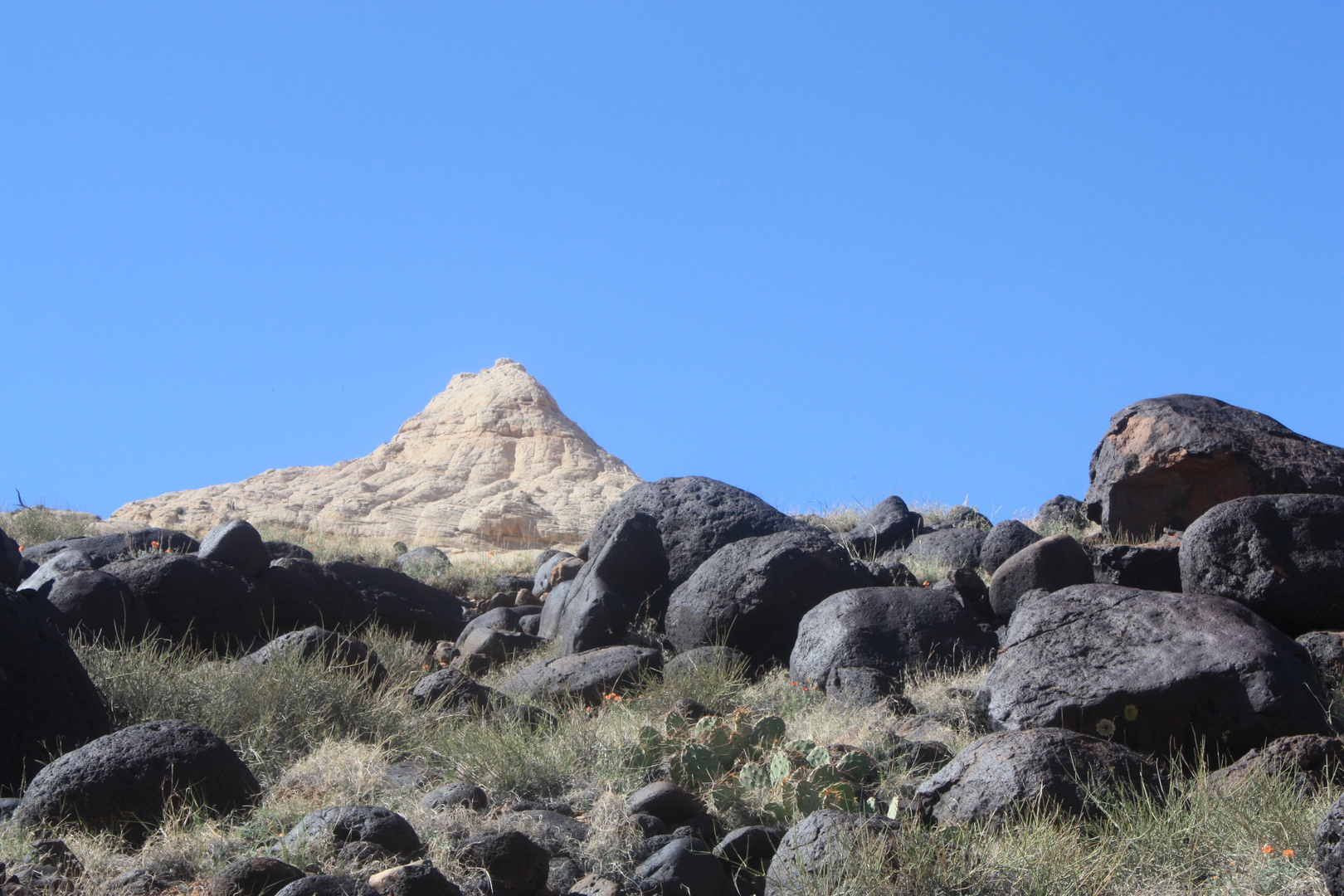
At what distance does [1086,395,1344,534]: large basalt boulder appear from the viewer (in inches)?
419

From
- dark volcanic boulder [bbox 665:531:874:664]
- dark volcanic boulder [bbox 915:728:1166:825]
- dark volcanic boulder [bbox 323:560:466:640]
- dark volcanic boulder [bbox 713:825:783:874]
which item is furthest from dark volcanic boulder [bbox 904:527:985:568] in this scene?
dark volcanic boulder [bbox 713:825:783:874]

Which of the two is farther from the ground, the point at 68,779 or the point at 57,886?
the point at 68,779

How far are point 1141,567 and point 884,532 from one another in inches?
222

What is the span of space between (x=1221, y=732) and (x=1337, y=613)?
209 cm

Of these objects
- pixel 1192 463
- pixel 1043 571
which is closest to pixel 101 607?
pixel 1043 571

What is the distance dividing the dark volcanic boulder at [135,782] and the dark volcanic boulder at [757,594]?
4.97 meters

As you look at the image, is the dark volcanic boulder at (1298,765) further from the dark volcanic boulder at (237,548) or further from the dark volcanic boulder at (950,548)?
the dark volcanic boulder at (237,548)

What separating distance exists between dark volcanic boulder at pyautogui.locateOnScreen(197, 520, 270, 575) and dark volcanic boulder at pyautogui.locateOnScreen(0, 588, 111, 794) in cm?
414

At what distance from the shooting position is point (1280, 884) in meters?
4.81

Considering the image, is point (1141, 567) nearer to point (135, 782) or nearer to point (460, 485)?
point (135, 782)

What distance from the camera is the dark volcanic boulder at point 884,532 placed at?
48.1 feet

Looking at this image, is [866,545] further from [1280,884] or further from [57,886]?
[57,886]

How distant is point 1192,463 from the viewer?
10961 mm

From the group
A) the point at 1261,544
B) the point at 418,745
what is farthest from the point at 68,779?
the point at 1261,544
